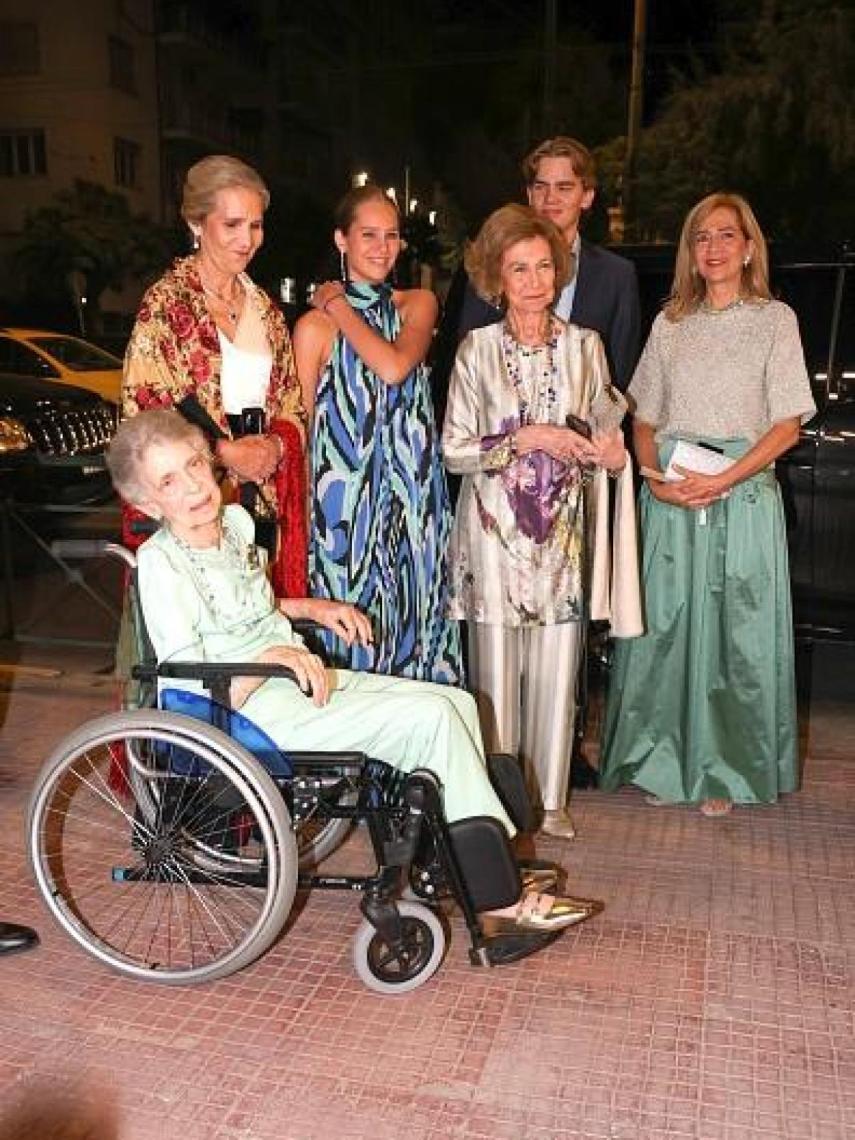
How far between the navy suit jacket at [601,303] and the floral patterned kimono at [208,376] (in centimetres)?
60

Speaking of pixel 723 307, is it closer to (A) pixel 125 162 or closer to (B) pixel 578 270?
(B) pixel 578 270

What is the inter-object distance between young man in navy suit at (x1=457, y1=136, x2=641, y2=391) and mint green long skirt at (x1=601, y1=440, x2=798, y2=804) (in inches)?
17.2

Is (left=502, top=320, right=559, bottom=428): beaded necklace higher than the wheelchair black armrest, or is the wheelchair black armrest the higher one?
(left=502, top=320, right=559, bottom=428): beaded necklace

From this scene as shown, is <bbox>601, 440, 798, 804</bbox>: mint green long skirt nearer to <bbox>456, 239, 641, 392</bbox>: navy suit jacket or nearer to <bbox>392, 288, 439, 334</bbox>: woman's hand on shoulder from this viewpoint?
<bbox>456, 239, 641, 392</bbox>: navy suit jacket

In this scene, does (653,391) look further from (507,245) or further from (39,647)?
(39,647)

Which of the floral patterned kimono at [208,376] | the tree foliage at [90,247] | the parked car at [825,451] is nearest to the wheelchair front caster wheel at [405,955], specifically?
the floral patterned kimono at [208,376]

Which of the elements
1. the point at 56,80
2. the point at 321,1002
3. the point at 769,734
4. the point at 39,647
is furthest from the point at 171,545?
the point at 56,80

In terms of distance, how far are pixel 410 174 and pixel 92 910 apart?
21.8 m

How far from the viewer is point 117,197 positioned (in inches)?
857

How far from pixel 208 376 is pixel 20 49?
2657 cm

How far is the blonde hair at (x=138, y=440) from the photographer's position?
2.48m

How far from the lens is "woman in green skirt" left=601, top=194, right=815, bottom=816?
3291 millimetres

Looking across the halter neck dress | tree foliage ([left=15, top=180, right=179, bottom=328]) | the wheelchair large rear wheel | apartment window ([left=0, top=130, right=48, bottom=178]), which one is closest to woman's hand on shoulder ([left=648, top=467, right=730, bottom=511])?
the halter neck dress

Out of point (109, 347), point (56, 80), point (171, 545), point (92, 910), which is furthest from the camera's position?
point (56, 80)
